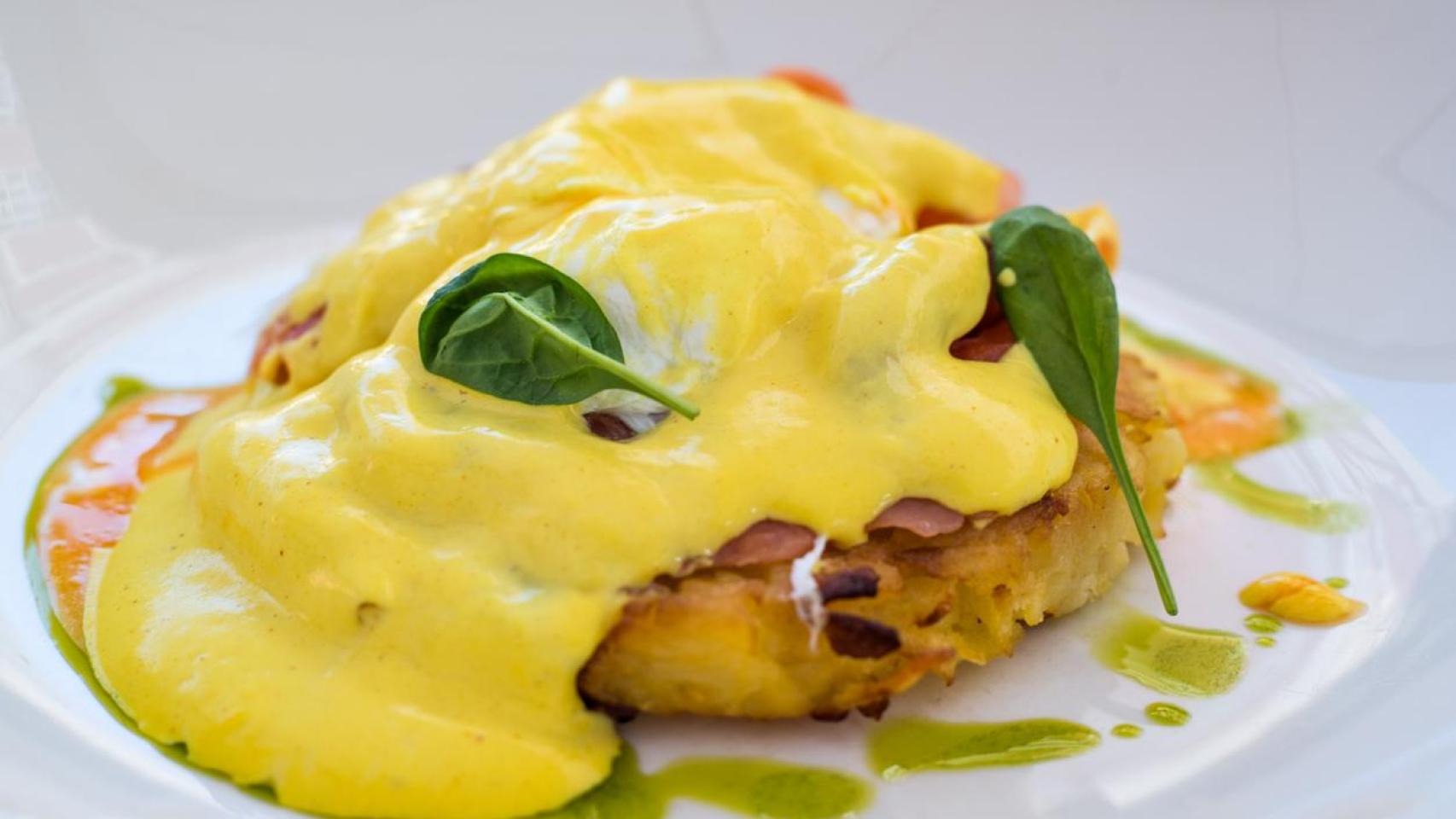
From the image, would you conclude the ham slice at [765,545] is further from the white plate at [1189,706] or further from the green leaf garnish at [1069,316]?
the green leaf garnish at [1069,316]

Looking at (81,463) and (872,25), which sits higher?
(872,25)

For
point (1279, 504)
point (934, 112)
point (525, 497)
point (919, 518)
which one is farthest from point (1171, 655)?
point (934, 112)

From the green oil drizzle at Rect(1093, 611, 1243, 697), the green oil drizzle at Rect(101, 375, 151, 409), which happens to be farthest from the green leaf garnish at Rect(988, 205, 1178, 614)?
the green oil drizzle at Rect(101, 375, 151, 409)

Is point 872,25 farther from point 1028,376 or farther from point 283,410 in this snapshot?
point 283,410

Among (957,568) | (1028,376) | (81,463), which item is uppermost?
(1028,376)

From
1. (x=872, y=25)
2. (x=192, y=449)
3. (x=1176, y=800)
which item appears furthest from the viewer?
(x=872, y=25)

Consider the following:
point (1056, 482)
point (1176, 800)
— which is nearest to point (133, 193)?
point (1056, 482)

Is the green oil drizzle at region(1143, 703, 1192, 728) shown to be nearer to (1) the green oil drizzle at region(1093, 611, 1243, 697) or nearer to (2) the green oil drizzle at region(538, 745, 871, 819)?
(1) the green oil drizzle at region(1093, 611, 1243, 697)

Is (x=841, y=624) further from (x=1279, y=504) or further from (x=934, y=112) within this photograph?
(x=934, y=112)
